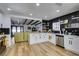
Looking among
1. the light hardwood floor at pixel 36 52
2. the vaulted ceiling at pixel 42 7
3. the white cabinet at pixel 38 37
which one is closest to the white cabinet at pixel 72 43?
the light hardwood floor at pixel 36 52

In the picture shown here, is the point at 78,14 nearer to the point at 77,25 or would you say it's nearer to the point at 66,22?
the point at 77,25

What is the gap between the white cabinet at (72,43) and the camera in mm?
3991

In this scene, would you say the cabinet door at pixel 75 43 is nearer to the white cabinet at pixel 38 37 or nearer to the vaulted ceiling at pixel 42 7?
the vaulted ceiling at pixel 42 7

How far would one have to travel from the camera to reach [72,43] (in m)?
4.24

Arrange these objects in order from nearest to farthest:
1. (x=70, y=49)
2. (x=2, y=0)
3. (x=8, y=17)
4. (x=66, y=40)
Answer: (x=2, y=0)
(x=70, y=49)
(x=66, y=40)
(x=8, y=17)

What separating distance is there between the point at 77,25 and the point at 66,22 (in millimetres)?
1071

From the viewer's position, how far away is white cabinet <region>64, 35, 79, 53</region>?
3.99 meters

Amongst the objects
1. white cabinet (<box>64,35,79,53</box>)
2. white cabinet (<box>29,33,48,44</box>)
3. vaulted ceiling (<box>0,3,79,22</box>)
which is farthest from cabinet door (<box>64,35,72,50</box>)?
white cabinet (<box>29,33,48,44</box>)

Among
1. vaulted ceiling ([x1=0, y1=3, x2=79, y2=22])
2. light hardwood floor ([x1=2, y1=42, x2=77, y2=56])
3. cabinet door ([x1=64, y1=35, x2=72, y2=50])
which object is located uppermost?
vaulted ceiling ([x1=0, y1=3, x2=79, y2=22])

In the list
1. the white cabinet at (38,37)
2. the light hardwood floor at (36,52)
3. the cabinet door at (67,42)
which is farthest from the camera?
the white cabinet at (38,37)

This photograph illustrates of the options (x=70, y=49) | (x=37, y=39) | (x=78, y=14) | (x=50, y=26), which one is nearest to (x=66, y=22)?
(x=78, y=14)

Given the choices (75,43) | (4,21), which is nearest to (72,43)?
(75,43)

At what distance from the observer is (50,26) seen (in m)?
8.51

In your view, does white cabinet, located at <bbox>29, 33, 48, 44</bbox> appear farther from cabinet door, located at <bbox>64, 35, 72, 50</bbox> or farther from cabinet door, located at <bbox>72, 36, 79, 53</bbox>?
cabinet door, located at <bbox>72, 36, 79, 53</bbox>
